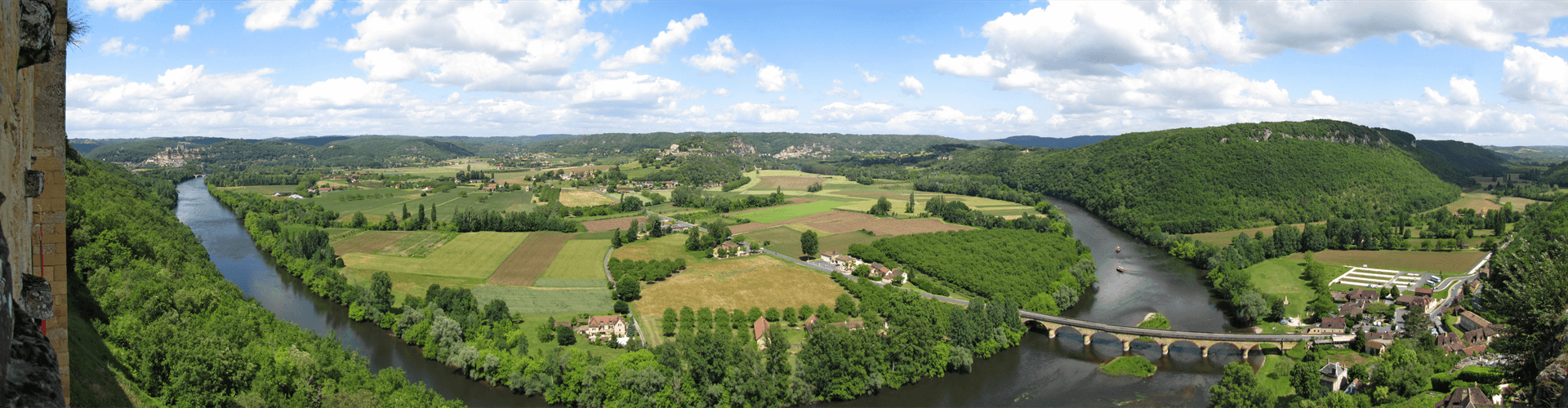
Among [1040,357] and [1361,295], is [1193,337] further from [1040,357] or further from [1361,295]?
[1361,295]

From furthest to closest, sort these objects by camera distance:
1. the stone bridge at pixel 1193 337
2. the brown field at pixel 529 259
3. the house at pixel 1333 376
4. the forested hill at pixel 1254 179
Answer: the forested hill at pixel 1254 179, the brown field at pixel 529 259, the stone bridge at pixel 1193 337, the house at pixel 1333 376

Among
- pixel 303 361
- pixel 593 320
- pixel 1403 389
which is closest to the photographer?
pixel 303 361

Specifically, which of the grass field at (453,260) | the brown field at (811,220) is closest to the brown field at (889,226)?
the brown field at (811,220)

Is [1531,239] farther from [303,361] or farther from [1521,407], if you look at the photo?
[303,361]

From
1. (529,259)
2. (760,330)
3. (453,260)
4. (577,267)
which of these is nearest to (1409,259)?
(760,330)

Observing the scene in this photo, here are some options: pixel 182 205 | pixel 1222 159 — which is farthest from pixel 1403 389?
pixel 182 205

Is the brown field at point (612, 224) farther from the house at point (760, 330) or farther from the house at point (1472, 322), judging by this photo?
the house at point (1472, 322)
